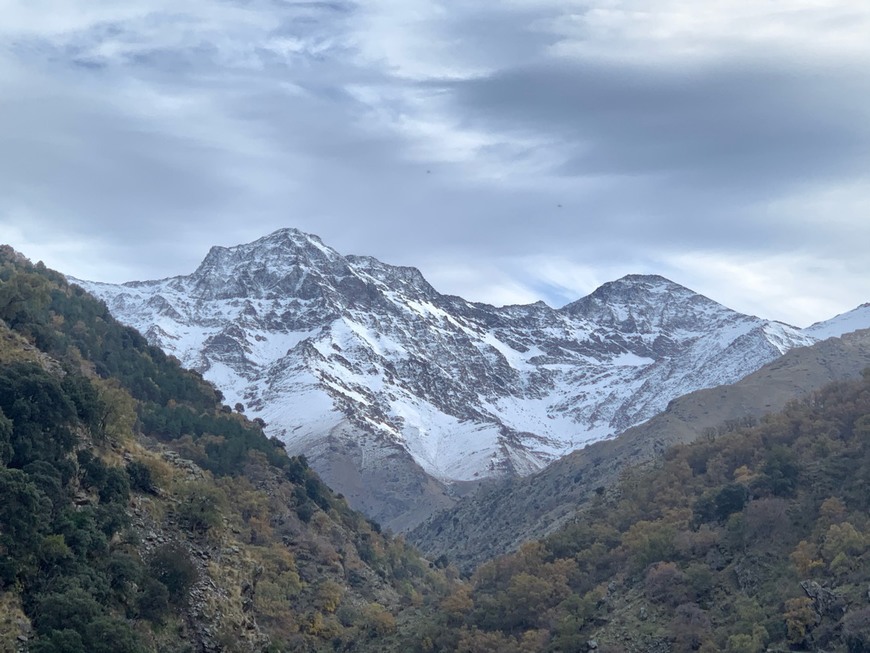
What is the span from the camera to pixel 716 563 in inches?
2852

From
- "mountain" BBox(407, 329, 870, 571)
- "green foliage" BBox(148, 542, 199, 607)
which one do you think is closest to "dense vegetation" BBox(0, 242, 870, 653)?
"green foliage" BBox(148, 542, 199, 607)

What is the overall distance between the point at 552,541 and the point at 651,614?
18.7 meters

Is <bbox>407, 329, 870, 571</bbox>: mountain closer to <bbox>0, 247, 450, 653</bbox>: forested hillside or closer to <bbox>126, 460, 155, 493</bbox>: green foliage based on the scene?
<bbox>0, 247, 450, 653</bbox>: forested hillside

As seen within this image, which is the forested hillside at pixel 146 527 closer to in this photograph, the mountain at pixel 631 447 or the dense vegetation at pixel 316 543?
the dense vegetation at pixel 316 543

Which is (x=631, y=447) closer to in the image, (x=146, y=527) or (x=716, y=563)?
(x=716, y=563)

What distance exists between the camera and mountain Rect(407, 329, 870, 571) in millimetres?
145500

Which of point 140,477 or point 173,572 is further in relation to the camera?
point 140,477

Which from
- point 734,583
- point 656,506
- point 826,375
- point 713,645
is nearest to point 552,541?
point 656,506

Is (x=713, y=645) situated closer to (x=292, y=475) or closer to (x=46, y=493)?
(x=46, y=493)

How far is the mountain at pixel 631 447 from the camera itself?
145500 millimetres

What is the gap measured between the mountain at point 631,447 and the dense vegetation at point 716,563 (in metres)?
47.7

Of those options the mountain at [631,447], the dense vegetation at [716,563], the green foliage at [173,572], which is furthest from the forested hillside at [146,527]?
the mountain at [631,447]

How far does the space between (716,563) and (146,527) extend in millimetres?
35684

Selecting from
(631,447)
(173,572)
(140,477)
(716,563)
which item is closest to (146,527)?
(140,477)
